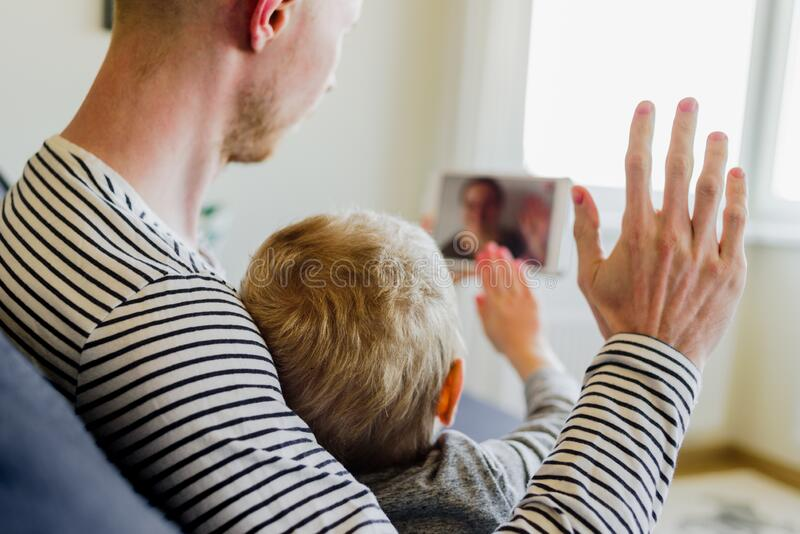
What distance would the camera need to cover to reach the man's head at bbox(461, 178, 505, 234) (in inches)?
48.7

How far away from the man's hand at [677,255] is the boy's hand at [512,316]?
342 millimetres

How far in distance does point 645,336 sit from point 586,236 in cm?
13

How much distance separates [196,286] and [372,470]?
0.80 feet

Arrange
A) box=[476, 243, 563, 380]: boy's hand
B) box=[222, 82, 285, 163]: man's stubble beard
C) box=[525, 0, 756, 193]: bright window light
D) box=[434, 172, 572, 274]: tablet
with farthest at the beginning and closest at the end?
box=[525, 0, 756, 193]: bright window light
box=[434, 172, 572, 274]: tablet
box=[476, 243, 563, 380]: boy's hand
box=[222, 82, 285, 163]: man's stubble beard

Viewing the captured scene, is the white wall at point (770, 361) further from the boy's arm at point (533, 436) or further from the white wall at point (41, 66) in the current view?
the white wall at point (41, 66)

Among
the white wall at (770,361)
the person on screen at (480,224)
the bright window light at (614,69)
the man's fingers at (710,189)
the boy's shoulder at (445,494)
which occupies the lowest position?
the white wall at (770,361)

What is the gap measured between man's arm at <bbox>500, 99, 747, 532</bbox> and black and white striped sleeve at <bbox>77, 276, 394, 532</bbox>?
15 cm

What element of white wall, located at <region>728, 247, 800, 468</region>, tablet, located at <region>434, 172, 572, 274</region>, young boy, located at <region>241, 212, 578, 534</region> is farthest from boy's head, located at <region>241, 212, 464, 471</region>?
white wall, located at <region>728, 247, 800, 468</region>

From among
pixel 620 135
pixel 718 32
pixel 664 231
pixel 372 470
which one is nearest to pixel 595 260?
pixel 664 231

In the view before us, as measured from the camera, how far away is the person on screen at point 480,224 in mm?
1206

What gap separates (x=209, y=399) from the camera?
0.49 m

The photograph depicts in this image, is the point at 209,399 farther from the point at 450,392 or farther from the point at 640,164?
the point at 640,164

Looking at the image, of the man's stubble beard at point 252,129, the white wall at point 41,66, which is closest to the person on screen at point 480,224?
the man's stubble beard at point 252,129

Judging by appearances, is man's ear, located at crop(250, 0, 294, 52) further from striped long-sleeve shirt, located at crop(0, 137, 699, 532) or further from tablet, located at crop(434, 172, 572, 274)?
tablet, located at crop(434, 172, 572, 274)
